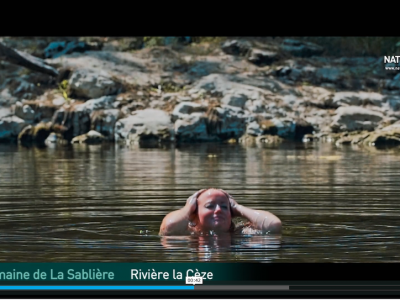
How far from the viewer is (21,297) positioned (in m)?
5.02

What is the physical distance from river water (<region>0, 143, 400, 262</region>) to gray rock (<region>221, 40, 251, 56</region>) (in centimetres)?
202

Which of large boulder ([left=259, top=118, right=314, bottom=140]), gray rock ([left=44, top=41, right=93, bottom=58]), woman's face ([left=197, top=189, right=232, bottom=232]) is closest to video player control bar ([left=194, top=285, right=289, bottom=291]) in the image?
woman's face ([left=197, top=189, right=232, bottom=232])

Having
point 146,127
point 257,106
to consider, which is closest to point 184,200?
point 146,127

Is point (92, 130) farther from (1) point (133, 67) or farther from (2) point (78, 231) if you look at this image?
(2) point (78, 231)

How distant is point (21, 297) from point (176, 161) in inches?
422

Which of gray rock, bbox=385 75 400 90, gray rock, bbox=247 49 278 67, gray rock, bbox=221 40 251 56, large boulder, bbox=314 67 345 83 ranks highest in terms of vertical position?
gray rock, bbox=221 40 251 56

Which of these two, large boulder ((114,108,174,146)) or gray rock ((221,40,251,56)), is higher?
gray rock ((221,40,251,56))

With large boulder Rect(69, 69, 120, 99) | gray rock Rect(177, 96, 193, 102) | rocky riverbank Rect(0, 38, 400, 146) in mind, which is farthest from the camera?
gray rock Rect(177, 96, 193, 102)

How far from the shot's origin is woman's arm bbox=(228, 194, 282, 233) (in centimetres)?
746

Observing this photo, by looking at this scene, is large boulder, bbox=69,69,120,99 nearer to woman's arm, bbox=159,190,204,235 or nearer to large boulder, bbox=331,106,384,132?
large boulder, bbox=331,106,384,132

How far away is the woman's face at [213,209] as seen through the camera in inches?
288

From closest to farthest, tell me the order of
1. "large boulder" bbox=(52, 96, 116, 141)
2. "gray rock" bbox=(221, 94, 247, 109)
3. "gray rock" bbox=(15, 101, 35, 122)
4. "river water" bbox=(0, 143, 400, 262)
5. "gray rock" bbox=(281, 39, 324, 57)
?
"river water" bbox=(0, 143, 400, 262)
"gray rock" bbox=(281, 39, 324, 57)
"large boulder" bbox=(52, 96, 116, 141)
"gray rock" bbox=(221, 94, 247, 109)
"gray rock" bbox=(15, 101, 35, 122)

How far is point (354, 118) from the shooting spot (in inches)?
799

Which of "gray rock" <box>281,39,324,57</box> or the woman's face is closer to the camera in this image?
the woman's face
